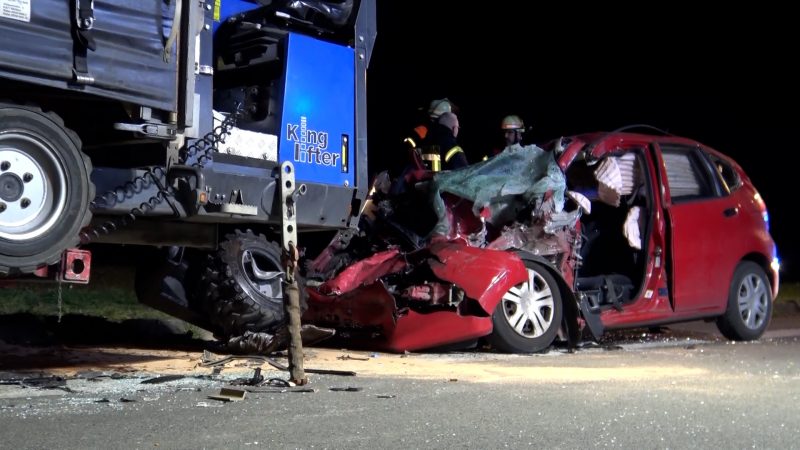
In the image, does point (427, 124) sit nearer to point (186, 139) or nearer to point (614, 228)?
point (614, 228)

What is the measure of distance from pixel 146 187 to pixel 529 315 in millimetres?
3526

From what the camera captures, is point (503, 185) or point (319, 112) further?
point (503, 185)

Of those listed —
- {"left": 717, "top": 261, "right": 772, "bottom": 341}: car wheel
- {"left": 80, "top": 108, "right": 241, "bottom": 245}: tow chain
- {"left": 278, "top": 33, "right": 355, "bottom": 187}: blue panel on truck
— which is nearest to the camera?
{"left": 80, "top": 108, "right": 241, "bottom": 245}: tow chain

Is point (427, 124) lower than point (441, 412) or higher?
higher

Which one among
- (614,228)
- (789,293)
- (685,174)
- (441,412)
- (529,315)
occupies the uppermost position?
(685,174)

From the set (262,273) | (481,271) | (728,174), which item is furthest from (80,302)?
(728,174)

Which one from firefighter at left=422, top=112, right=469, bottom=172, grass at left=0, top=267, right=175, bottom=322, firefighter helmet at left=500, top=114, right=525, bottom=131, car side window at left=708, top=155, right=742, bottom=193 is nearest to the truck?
firefighter at left=422, top=112, right=469, bottom=172

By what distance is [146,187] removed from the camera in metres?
5.98

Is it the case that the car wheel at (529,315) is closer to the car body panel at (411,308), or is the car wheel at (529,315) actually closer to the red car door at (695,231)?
the car body panel at (411,308)

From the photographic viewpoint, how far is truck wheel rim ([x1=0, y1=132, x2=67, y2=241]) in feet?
17.0

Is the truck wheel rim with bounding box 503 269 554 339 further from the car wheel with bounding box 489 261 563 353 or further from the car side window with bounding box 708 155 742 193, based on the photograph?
the car side window with bounding box 708 155 742 193

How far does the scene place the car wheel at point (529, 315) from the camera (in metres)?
8.21

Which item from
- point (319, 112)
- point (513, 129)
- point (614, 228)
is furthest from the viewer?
→ point (513, 129)

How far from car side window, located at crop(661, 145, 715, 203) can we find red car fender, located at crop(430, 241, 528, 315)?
212 centimetres
